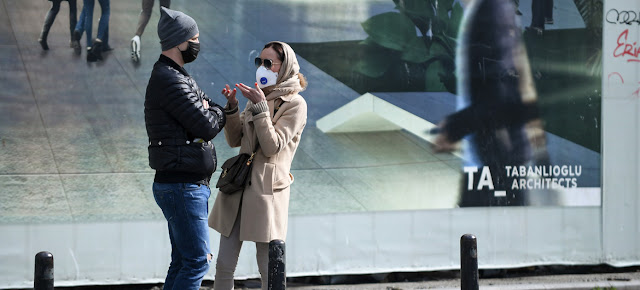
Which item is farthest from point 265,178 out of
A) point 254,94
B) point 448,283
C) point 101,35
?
point 448,283

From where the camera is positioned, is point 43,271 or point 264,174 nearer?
point 43,271

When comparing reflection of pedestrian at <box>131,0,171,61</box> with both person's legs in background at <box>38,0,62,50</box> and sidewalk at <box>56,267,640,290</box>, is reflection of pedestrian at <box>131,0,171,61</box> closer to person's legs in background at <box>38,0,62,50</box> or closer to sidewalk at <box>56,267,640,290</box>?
person's legs in background at <box>38,0,62,50</box>

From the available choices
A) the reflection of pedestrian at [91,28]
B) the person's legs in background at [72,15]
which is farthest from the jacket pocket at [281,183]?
Result: the person's legs in background at [72,15]

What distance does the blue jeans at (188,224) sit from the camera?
4.29 meters

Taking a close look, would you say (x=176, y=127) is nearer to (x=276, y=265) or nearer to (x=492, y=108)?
(x=276, y=265)

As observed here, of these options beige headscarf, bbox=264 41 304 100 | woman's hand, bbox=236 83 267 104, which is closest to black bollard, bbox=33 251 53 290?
woman's hand, bbox=236 83 267 104

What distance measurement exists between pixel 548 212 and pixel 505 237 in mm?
421

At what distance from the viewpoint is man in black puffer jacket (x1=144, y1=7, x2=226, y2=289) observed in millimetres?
4246

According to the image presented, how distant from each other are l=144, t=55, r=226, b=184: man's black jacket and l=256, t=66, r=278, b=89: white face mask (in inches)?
21.2

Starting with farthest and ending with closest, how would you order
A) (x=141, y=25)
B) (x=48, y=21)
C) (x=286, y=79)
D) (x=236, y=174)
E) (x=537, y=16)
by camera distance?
(x=537, y=16) → (x=141, y=25) → (x=48, y=21) → (x=286, y=79) → (x=236, y=174)

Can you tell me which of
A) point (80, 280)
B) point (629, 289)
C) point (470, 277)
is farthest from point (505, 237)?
point (80, 280)

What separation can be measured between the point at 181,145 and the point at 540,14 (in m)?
3.84

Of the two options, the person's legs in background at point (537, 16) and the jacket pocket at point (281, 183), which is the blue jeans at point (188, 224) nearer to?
the jacket pocket at point (281, 183)

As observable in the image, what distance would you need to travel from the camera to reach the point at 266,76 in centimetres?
477
